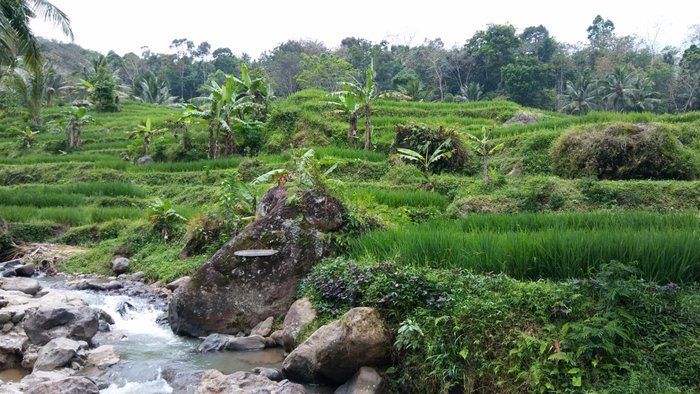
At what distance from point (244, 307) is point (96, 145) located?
2282 centimetres

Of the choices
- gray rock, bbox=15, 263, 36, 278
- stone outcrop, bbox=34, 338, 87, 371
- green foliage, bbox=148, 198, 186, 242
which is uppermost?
green foliage, bbox=148, 198, 186, 242

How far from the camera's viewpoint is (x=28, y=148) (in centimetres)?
2736

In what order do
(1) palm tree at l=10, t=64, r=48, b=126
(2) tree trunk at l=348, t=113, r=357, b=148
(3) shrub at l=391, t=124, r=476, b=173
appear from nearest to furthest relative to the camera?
(3) shrub at l=391, t=124, r=476, b=173 → (1) palm tree at l=10, t=64, r=48, b=126 → (2) tree trunk at l=348, t=113, r=357, b=148

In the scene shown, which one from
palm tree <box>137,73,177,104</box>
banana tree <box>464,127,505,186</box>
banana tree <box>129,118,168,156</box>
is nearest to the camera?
banana tree <box>464,127,505,186</box>

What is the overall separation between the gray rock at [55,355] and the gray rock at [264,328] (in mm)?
2190

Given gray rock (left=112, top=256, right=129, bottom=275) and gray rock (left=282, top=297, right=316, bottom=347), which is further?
gray rock (left=112, top=256, right=129, bottom=275)

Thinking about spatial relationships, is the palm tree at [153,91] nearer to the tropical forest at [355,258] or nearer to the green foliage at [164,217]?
the tropical forest at [355,258]

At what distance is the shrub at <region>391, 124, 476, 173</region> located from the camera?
14258mm

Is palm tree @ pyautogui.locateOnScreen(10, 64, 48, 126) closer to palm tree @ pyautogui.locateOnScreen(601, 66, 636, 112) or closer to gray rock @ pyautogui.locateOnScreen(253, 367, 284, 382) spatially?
gray rock @ pyautogui.locateOnScreen(253, 367, 284, 382)

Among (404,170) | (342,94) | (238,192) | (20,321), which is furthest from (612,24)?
(20,321)

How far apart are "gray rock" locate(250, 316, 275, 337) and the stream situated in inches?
16.0

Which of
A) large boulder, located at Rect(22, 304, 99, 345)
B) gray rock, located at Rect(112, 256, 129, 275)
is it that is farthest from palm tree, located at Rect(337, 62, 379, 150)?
large boulder, located at Rect(22, 304, 99, 345)

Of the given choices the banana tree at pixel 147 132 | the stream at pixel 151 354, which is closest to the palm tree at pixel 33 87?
the banana tree at pixel 147 132

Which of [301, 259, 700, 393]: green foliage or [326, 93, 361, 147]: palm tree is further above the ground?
[326, 93, 361, 147]: palm tree
